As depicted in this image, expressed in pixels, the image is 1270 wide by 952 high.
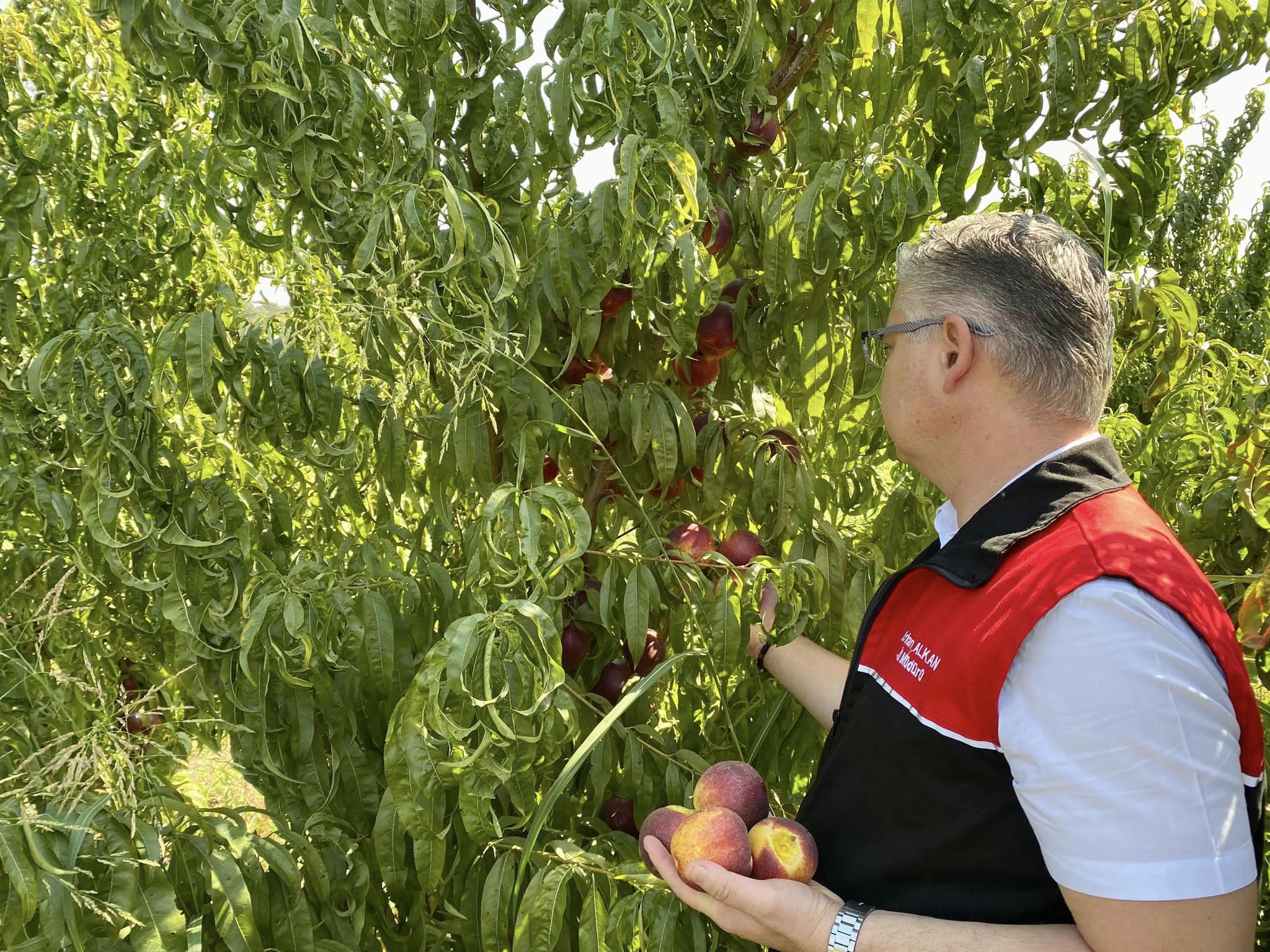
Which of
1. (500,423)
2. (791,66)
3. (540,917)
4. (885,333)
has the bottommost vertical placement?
(540,917)

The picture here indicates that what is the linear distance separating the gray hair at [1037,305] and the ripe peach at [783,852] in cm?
71

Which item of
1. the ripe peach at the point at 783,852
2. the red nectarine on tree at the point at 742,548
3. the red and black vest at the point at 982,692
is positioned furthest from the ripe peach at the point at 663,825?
the red nectarine on tree at the point at 742,548

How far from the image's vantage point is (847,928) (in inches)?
52.2

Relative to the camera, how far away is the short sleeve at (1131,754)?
3.59 feet

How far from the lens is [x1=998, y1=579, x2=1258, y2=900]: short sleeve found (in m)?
1.10

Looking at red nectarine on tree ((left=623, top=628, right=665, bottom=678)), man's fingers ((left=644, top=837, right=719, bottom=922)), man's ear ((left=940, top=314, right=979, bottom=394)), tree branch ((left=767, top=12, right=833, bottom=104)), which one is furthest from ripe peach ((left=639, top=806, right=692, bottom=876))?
tree branch ((left=767, top=12, right=833, bottom=104))

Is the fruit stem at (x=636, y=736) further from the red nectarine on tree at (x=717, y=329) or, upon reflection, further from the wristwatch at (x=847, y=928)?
the red nectarine on tree at (x=717, y=329)

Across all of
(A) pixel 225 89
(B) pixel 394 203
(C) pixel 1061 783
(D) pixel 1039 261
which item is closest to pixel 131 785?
(B) pixel 394 203

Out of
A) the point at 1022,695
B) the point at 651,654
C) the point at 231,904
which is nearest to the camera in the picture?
the point at 1022,695

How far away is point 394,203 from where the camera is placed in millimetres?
1373

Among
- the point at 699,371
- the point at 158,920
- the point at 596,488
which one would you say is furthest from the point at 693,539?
the point at 158,920

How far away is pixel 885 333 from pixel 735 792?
2.51 feet

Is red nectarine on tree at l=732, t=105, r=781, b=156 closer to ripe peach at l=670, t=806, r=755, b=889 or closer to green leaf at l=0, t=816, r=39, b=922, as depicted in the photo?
ripe peach at l=670, t=806, r=755, b=889

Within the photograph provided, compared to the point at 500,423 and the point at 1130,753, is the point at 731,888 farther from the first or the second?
the point at 500,423
